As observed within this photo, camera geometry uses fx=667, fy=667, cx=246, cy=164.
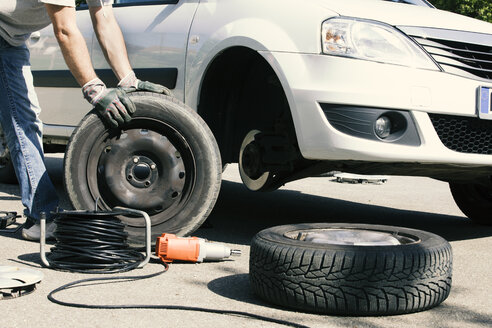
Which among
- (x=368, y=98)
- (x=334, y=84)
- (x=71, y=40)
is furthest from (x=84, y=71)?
(x=368, y=98)

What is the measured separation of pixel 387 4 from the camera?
3.85m

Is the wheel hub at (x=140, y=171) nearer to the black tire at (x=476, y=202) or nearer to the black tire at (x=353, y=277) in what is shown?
the black tire at (x=353, y=277)

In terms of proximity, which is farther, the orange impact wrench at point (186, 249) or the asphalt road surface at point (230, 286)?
the orange impact wrench at point (186, 249)

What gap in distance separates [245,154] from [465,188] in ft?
6.35

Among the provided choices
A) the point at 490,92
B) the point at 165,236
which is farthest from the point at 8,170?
the point at 490,92

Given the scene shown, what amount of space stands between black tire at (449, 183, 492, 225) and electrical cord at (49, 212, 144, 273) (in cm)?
280

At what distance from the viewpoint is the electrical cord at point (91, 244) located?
294 cm

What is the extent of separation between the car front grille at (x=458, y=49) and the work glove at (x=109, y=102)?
1.46 metres

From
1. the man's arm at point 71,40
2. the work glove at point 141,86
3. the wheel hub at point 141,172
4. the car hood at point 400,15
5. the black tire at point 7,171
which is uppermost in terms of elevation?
the car hood at point 400,15

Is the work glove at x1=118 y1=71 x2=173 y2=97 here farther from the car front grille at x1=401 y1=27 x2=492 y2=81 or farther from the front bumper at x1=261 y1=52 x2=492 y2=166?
the car front grille at x1=401 y1=27 x2=492 y2=81

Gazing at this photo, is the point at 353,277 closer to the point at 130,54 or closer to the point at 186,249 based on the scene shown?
the point at 186,249

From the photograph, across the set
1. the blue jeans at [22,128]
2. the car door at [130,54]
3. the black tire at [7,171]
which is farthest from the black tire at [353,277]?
the black tire at [7,171]

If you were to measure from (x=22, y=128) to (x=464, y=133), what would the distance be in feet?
7.62

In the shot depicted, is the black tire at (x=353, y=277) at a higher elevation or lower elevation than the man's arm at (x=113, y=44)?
lower
